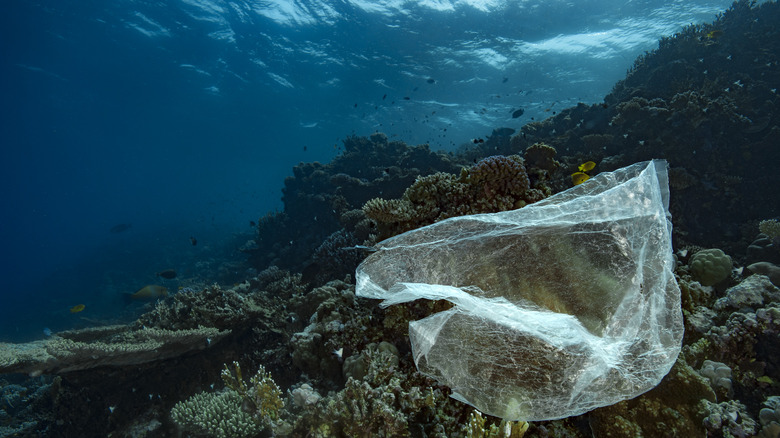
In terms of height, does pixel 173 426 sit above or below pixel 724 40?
below

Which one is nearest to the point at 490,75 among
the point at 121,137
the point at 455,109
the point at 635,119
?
the point at 455,109

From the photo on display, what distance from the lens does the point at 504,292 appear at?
3387 mm

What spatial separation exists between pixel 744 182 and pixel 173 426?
1617 cm

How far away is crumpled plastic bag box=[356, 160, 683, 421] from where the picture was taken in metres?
2.64

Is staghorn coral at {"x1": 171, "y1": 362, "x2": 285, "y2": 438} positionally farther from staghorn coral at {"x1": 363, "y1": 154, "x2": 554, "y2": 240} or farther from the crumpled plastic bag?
staghorn coral at {"x1": 363, "y1": 154, "x2": 554, "y2": 240}

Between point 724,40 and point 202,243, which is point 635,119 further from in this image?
point 202,243

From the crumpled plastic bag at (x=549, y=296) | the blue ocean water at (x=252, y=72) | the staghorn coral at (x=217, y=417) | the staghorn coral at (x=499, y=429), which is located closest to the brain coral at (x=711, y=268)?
the crumpled plastic bag at (x=549, y=296)

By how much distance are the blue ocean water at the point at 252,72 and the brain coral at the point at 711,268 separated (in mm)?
15335

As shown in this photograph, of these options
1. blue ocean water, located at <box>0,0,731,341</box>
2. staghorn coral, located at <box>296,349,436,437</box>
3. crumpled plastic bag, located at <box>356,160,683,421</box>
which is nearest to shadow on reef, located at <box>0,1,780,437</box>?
staghorn coral, located at <box>296,349,436,437</box>

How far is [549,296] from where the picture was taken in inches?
131

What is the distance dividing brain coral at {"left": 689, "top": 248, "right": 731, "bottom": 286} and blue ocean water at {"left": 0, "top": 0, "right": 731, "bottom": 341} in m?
15.3

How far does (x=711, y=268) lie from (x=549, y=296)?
4305 mm

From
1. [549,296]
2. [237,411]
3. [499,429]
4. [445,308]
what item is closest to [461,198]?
[445,308]

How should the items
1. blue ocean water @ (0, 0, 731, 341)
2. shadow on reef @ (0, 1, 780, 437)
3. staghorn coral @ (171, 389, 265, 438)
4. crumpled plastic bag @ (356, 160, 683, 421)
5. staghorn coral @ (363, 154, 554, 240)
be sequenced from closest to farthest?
crumpled plastic bag @ (356, 160, 683, 421), shadow on reef @ (0, 1, 780, 437), staghorn coral @ (171, 389, 265, 438), staghorn coral @ (363, 154, 554, 240), blue ocean water @ (0, 0, 731, 341)
